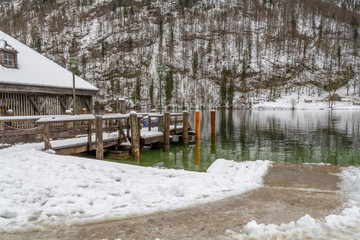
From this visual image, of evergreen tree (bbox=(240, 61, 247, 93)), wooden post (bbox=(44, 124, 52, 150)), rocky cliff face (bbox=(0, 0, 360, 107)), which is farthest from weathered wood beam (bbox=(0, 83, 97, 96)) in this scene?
evergreen tree (bbox=(240, 61, 247, 93))

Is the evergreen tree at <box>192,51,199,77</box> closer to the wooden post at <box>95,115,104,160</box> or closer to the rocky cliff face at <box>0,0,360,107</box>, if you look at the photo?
the rocky cliff face at <box>0,0,360,107</box>

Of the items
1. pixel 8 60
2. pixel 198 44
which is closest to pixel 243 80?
pixel 198 44

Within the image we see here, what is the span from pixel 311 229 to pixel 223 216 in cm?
144

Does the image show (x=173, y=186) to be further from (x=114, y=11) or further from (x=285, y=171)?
(x=114, y=11)

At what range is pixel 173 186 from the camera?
221 inches

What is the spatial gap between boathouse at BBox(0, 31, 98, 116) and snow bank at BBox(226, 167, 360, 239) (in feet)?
52.2

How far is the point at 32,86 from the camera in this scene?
1570 cm

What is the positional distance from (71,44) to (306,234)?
13830cm

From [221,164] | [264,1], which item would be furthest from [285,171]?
[264,1]

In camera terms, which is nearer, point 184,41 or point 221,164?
point 221,164

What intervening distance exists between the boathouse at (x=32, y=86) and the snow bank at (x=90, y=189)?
946cm

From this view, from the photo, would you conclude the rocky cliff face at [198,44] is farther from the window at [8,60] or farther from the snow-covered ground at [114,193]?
the snow-covered ground at [114,193]

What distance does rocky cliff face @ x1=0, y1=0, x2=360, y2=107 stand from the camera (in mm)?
97688

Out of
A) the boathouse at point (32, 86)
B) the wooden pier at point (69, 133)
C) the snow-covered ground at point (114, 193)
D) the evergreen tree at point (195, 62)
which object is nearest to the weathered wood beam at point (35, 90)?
the boathouse at point (32, 86)
